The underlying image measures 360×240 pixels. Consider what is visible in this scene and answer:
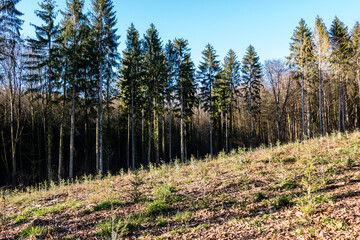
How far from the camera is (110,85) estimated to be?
68.7 ft

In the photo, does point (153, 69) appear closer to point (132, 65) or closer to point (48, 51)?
point (132, 65)

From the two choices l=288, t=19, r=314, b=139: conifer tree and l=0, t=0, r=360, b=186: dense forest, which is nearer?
l=0, t=0, r=360, b=186: dense forest

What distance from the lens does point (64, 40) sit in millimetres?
16922

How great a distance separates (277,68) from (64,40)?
1036 inches

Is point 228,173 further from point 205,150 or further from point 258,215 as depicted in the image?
point 205,150

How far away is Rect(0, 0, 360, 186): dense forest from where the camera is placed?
1580 centimetres

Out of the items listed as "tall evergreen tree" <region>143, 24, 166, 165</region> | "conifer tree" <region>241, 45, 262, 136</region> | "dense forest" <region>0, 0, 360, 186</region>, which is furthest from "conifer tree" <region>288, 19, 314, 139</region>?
"tall evergreen tree" <region>143, 24, 166, 165</region>

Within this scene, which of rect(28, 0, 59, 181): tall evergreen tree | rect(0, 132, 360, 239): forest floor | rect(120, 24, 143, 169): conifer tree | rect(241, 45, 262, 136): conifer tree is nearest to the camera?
rect(0, 132, 360, 239): forest floor

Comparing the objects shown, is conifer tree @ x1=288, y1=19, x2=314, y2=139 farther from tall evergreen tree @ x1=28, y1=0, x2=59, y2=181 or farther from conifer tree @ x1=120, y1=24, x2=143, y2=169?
tall evergreen tree @ x1=28, y1=0, x2=59, y2=181

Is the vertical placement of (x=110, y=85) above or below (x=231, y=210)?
above

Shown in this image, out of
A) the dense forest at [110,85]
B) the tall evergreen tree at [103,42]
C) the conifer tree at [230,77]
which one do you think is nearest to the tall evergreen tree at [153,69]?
the dense forest at [110,85]

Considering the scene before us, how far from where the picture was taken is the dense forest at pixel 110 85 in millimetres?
15797

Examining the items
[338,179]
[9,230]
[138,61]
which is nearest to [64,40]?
[138,61]

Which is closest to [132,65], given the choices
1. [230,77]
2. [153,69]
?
[153,69]
